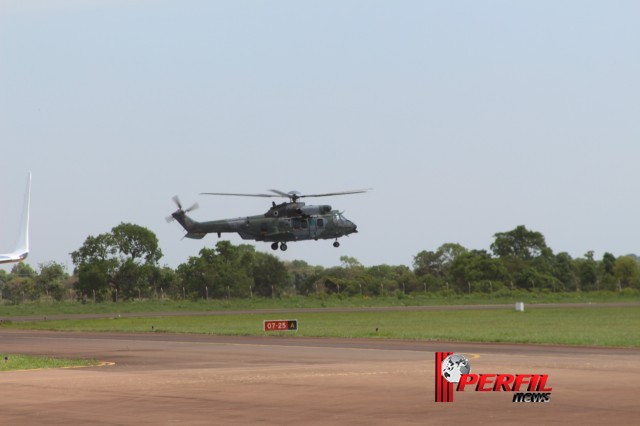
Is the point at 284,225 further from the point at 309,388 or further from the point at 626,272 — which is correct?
the point at 626,272

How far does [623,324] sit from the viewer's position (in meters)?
69.7

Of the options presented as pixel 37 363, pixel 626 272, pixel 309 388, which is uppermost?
pixel 626 272

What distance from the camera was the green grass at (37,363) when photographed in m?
37.9

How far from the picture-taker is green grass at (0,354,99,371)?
37906 mm

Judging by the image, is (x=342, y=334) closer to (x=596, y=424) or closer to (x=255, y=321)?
(x=255, y=321)

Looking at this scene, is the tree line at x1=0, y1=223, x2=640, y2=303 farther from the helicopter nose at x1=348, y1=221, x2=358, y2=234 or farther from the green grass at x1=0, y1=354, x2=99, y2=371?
the green grass at x1=0, y1=354, x2=99, y2=371

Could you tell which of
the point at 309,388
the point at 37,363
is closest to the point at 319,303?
the point at 37,363

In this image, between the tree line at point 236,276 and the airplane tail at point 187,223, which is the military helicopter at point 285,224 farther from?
the tree line at point 236,276

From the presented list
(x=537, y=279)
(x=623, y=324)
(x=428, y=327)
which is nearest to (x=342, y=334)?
(x=428, y=327)

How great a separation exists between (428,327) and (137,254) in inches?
4069

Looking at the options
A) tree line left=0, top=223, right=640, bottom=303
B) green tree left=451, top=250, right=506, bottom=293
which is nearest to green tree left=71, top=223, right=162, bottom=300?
tree line left=0, top=223, right=640, bottom=303

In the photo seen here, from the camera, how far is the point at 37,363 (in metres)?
39.3

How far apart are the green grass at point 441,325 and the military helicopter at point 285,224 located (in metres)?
6.62

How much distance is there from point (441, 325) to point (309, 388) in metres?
43.7
